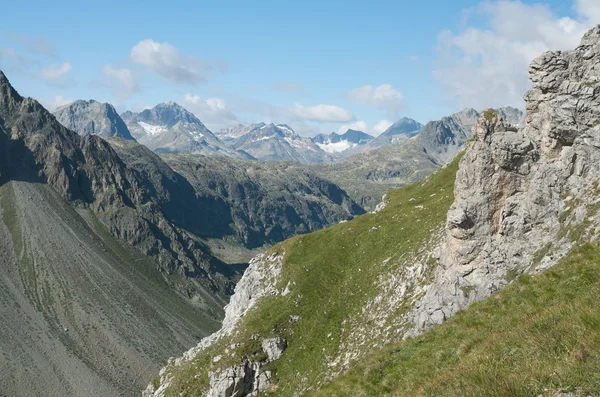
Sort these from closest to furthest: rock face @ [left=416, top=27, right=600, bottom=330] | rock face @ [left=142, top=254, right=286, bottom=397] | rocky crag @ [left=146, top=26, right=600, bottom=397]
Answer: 1. rock face @ [left=416, top=27, right=600, bottom=330]
2. rocky crag @ [left=146, top=26, right=600, bottom=397]
3. rock face @ [left=142, top=254, right=286, bottom=397]

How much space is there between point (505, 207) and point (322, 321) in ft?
83.9

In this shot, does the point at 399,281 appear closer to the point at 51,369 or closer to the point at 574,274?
the point at 574,274

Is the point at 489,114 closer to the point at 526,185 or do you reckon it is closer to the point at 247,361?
the point at 526,185

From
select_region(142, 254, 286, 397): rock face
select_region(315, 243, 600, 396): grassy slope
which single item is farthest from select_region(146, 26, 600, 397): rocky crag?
select_region(315, 243, 600, 396): grassy slope

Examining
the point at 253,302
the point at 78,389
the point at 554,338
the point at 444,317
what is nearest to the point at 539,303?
the point at 554,338

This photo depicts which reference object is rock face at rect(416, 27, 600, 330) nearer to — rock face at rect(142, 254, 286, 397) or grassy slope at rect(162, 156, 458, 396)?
grassy slope at rect(162, 156, 458, 396)

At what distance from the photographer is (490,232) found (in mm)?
41625

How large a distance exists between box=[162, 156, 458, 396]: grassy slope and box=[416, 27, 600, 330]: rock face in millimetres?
9268

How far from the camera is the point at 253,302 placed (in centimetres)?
6625

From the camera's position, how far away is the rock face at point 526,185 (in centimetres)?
3616

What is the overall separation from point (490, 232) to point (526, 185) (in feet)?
16.7

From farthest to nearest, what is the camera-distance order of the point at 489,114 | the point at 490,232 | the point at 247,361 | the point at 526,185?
the point at 247,361
the point at 489,114
the point at 490,232
the point at 526,185

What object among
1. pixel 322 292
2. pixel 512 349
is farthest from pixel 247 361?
pixel 512 349

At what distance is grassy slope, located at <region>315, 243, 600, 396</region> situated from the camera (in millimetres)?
11328
